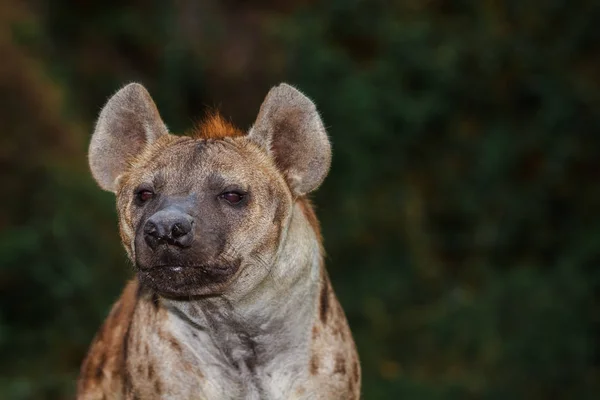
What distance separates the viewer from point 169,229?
3.38 meters

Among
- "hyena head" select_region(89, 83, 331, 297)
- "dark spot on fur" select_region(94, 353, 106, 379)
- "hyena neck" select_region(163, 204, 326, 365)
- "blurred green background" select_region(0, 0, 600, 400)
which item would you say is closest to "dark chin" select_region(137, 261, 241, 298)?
"hyena head" select_region(89, 83, 331, 297)

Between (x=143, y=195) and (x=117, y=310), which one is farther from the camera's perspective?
(x=117, y=310)

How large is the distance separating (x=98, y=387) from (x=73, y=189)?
156 inches

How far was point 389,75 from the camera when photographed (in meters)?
9.19

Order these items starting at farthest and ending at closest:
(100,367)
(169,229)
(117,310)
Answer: (117,310), (100,367), (169,229)

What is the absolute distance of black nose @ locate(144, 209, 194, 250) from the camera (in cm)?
339

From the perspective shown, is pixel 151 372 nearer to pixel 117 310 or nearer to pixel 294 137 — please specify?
pixel 117 310

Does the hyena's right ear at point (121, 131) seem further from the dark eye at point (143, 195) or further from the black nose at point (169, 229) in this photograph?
the black nose at point (169, 229)

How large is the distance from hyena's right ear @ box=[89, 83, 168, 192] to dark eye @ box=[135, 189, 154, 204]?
0.28 m

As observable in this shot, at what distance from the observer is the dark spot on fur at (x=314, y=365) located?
373 cm

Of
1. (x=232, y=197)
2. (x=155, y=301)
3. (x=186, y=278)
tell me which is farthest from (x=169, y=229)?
(x=155, y=301)

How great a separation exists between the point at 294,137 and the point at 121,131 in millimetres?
578

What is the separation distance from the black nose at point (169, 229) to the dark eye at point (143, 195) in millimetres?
207

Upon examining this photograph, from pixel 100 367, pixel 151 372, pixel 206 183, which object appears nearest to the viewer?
pixel 206 183
